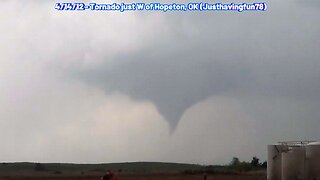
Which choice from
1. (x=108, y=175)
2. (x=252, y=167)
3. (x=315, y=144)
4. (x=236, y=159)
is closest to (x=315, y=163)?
(x=315, y=144)

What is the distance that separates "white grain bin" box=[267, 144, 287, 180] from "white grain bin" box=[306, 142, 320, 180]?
2.73m

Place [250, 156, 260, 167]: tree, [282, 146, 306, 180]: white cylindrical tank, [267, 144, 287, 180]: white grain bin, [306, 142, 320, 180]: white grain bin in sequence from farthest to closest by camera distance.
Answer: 1. [250, 156, 260, 167]: tree
2. [267, 144, 287, 180]: white grain bin
3. [282, 146, 306, 180]: white cylindrical tank
4. [306, 142, 320, 180]: white grain bin

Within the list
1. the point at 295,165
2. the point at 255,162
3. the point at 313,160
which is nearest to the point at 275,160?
the point at 295,165

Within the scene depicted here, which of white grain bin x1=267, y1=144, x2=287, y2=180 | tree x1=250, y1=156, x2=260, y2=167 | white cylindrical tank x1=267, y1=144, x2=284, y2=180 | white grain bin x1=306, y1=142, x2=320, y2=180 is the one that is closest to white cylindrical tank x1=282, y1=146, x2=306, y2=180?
white grain bin x1=306, y1=142, x2=320, y2=180

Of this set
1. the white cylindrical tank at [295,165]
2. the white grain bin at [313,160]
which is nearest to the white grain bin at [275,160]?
the white cylindrical tank at [295,165]

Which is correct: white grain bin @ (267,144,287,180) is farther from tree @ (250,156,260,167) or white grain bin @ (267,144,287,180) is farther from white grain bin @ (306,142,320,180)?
tree @ (250,156,260,167)

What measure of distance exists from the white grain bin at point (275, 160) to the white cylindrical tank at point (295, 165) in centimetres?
124

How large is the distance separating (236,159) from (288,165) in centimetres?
8094

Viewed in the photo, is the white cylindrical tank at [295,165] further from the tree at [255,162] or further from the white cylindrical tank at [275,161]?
the tree at [255,162]

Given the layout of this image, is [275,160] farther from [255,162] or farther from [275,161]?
[255,162]

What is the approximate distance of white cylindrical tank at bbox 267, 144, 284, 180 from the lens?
49.2m

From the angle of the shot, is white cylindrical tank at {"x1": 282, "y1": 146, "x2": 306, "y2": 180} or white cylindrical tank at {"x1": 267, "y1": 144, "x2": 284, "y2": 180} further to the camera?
white cylindrical tank at {"x1": 267, "y1": 144, "x2": 284, "y2": 180}

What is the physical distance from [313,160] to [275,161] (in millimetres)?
4331

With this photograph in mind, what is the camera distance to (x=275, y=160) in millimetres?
49656
